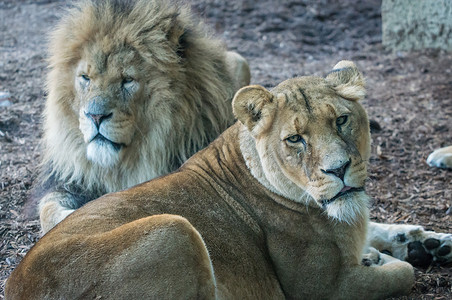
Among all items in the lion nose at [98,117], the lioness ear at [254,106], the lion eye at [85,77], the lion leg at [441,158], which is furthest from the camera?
the lion leg at [441,158]

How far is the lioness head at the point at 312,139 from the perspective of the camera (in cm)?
384

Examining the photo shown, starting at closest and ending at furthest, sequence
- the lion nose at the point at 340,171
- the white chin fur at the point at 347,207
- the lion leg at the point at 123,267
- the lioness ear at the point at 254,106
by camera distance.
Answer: the lion leg at the point at 123,267
the lion nose at the point at 340,171
the white chin fur at the point at 347,207
the lioness ear at the point at 254,106

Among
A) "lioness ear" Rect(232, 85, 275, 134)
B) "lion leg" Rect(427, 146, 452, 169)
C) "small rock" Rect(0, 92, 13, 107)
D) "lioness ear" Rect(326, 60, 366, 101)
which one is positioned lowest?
"small rock" Rect(0, 92, 13, 107)

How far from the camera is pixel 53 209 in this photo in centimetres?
540

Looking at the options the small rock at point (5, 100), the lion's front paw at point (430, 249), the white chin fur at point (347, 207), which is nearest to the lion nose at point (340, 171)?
the white chin fur at point (347, 207)

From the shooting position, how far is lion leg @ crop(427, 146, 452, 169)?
21.1 feet

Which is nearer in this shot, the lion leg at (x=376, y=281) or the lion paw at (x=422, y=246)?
the lion leg at (x=376, y=281)

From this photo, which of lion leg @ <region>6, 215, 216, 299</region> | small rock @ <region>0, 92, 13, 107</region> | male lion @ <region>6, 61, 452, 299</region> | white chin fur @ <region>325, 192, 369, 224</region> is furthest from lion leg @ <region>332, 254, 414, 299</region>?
small rock @ <region>0, 92, 13, 107</region>

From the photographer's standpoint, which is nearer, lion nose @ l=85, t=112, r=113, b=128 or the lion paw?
the lion paw

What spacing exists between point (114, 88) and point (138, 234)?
6.55 feet

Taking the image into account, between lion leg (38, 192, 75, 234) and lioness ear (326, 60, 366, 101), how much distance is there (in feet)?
7.54

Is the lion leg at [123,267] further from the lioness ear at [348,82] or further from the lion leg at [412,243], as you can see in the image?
the lion leg at [412,243]

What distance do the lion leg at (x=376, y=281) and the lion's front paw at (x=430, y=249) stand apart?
1.65 feet

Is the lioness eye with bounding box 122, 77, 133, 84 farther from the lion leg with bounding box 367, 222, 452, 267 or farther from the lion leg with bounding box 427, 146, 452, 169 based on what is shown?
the lion leg with bounding box 427, 146, 452, 169
